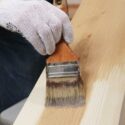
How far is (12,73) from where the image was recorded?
2.44 ft

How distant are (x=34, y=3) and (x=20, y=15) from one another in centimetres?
5

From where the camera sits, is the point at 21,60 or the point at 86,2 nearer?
the point at 21,60

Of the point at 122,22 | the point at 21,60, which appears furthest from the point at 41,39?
the point at 122,22

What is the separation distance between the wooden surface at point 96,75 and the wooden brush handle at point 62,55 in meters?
0.07

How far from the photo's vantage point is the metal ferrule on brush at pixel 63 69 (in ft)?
2.04

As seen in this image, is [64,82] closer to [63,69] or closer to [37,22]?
[63,69]

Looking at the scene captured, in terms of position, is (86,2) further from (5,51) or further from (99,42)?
(5,51)

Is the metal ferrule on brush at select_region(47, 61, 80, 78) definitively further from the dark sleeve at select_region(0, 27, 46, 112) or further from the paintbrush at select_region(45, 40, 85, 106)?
the dark sleeve at select_region(0, 27, 46, 112)

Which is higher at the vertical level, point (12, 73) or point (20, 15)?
point (20, 15)

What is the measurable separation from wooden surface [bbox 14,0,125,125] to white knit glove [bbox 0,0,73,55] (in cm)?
9

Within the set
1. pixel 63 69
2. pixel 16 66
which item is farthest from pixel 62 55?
pixel 16 66

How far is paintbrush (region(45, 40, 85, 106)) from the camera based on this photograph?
62cm

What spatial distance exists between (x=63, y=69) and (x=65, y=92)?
0.05 m

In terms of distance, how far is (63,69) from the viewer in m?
0.62
